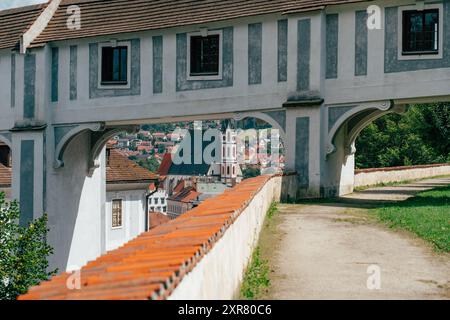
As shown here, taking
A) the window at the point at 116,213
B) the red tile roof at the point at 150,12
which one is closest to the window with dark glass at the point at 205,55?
the red tile roof at the point at 150,12

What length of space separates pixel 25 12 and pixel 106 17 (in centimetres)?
421

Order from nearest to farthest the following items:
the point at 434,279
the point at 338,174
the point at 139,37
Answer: the point at 434,279 → the point at 338,174 → the point at 139,37

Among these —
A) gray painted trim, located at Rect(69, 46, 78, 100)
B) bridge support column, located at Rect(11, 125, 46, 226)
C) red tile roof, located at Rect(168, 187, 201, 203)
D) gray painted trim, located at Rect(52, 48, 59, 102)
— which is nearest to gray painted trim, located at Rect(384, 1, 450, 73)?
gray painted trim, located at Rect(69, 46, 78, 100)

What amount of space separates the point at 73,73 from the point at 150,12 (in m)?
4.08

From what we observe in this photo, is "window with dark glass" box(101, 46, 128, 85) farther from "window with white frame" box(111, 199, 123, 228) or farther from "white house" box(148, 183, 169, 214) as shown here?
"white house" box(148, 183, 169, 214)

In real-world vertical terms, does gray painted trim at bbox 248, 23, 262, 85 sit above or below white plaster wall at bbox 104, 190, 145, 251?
above

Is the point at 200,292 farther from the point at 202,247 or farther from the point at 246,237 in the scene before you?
the point at 246,237

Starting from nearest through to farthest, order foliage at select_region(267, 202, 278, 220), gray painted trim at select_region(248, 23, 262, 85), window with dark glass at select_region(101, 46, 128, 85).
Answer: foliage at select_region(267, 202, 278, 220) < gray painted trim at select_region(248, 23, 262, 85) < window with dark glass at select_region(101, 46, 128, 85)

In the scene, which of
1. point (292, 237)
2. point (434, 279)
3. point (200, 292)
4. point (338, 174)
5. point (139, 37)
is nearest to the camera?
point (200, 292)

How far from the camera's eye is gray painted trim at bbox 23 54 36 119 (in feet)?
87.7

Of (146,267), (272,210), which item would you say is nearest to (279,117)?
(272,210)

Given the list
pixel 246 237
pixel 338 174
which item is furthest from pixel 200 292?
pixel 338 174

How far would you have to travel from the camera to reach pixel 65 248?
28250mm

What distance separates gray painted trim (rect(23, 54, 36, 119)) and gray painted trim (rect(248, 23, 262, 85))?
9429 millimetres
